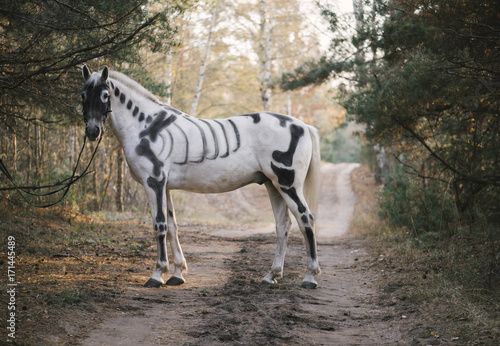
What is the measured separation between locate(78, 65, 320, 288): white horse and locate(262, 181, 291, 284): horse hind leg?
0.05 feet

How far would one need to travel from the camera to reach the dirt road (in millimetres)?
3877

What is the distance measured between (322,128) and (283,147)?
3643cm

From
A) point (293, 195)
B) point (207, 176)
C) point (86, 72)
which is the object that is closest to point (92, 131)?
point (86, 72)

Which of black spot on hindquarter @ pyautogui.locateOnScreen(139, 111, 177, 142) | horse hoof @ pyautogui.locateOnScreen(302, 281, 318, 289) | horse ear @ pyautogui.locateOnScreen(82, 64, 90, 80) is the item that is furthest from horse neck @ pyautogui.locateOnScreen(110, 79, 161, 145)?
horse hoof @ pyautogui.locateOnScreen(302, 281, 318, 289)

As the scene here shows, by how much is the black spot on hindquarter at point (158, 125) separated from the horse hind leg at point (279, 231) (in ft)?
5.20

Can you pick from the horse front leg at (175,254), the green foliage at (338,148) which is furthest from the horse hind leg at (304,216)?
the green foliage at (338,148)

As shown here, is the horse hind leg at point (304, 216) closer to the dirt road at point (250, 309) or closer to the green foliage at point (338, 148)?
Result: the dirt road at point (250, 309)

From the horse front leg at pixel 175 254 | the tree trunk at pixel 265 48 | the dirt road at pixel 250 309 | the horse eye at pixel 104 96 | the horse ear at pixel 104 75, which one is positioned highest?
the tree trunk at pixel 265 48

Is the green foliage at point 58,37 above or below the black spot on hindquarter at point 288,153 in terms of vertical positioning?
above

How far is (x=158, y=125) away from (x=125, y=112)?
1.54 ft

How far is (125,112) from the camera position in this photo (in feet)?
20.1

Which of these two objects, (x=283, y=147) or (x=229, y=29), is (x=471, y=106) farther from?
(x=229, y=29)

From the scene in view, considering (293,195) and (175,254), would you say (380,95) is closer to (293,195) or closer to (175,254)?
(293,195)

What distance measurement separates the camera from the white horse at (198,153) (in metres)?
5.86
